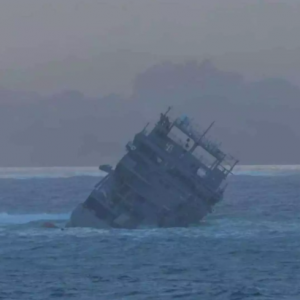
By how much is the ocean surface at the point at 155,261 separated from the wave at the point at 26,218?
813mm

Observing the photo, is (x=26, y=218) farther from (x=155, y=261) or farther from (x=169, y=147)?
(x=155, y=261)

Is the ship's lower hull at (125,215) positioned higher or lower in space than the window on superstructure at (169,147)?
lower

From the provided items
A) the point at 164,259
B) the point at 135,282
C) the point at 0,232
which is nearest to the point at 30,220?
the point at 0,232

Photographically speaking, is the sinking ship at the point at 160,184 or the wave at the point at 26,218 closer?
the sinking ship at the point at 160,184

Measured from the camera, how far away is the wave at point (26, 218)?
84.9 m

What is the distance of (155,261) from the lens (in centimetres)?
5750

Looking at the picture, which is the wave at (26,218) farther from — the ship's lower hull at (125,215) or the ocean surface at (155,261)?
the ship's lower hull at (125,215)

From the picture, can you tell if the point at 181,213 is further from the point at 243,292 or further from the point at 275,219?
the point at 243,292

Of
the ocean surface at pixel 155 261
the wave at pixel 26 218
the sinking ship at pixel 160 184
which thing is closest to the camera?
the ocean surface at pixel 155 261

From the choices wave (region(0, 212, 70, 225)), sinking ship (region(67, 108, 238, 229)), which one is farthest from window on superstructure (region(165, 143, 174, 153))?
wave (region(0, 212, 70, 225))

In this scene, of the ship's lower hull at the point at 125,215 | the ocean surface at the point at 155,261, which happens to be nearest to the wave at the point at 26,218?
the ocean surface at the point at 155,261

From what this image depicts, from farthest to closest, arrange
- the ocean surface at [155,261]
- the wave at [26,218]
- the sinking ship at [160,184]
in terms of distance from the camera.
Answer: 1. the wave at [26,218]
2. the sinking ship at [160,184]
3. the ocean surface at [155,261]

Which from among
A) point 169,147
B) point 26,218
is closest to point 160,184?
point 169,147

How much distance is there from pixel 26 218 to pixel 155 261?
3202 centimetres
